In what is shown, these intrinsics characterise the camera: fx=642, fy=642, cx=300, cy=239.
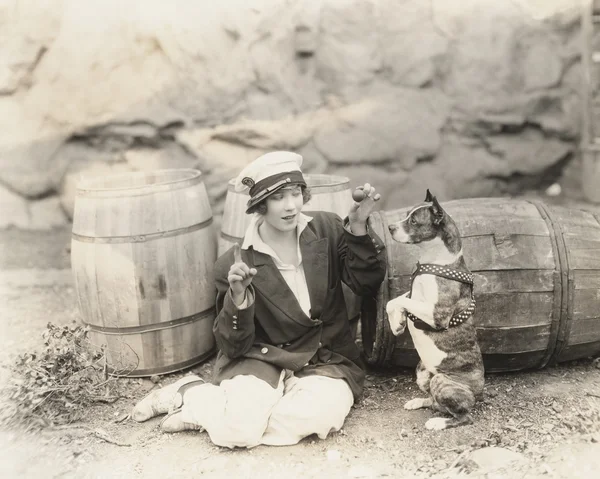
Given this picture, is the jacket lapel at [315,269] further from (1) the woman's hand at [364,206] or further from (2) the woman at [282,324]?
(1) the woman's hand at [364,206]

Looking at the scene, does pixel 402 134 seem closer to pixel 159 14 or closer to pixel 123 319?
pixel 159 14

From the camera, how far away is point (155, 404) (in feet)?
10.9

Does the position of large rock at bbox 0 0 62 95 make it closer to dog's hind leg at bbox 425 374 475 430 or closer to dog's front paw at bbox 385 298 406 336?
dog's front paw at bbox 385 298 406 336

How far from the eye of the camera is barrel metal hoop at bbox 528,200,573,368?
3.21 meters

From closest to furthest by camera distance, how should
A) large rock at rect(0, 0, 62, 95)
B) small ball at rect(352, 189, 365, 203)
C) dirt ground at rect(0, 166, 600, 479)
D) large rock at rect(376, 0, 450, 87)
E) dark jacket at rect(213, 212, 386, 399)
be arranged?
dirt ground at rect(0, 166, 600, 479) < small ball at rect(352, 189, 365, 203) < dark jacket at rect(213, 212, 386, 399) < large rock at rect(376, 0, 450, 87) < large rock at rect(0, 0, 62, 95)

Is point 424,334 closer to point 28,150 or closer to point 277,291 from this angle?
point 277,291

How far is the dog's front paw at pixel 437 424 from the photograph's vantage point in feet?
9.73

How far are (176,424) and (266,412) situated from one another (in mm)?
501

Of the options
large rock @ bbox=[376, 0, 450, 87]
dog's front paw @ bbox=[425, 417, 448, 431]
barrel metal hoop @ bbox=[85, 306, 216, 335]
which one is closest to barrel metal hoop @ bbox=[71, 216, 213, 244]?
barrel metal hoop @ bbox=[85, 306, 216, 335]

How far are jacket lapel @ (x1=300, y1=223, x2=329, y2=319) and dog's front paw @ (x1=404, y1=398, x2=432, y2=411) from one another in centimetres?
63

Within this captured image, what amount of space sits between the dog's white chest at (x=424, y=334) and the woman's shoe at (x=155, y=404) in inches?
49.8

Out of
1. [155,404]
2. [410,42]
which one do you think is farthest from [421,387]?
[410,42]

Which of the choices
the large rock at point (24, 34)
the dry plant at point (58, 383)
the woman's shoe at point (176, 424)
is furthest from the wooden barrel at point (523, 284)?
the large rock at point (24, 34)

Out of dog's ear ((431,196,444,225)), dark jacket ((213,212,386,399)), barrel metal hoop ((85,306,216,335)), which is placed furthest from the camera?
barrel metal hoop ((85,306,216,335))
